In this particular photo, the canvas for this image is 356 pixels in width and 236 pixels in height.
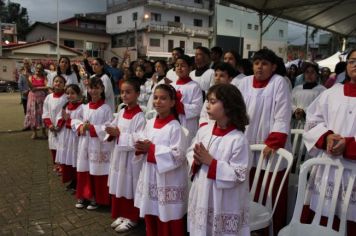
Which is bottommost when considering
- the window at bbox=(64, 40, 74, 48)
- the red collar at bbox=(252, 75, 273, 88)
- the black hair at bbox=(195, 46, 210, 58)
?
the red collar at bbox=(252, 75, 273, 88)

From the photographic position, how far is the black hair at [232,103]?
8.61 ft

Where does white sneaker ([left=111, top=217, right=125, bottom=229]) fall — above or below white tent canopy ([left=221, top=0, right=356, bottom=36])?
below

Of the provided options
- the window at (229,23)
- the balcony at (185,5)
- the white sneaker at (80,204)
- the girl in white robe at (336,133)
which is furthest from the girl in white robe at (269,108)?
the window at (229,23)

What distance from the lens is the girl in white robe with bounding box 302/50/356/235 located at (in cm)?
273

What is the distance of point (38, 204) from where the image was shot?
4668mm

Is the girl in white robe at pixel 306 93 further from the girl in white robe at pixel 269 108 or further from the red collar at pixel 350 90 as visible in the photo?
the red collar at pixel 350 90

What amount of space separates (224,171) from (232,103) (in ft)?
1.64

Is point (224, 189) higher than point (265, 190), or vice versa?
point (224, 189)

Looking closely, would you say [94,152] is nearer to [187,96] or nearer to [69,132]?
[69,132]

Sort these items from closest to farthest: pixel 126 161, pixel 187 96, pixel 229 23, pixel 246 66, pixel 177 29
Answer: pixel 126 161 < pixel 187 96 < pixel 246 66 < pixel 177 29 < pixel 229 23

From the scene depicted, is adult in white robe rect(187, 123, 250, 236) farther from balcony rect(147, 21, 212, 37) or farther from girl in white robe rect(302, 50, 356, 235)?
balcony rect(147, 21, 212, 37)

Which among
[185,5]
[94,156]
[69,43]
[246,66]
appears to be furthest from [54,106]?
[185,5]

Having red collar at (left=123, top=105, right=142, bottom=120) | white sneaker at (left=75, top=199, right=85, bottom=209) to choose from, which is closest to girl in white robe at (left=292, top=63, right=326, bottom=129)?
red collar at (left=123, top=105, right=142, bottom=120)

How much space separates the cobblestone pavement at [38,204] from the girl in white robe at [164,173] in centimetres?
78
